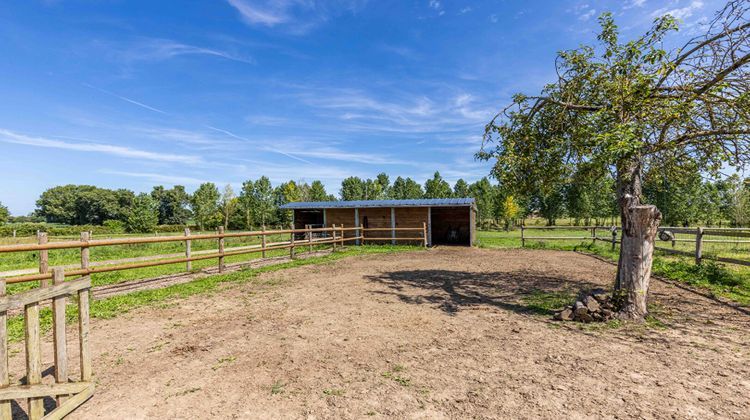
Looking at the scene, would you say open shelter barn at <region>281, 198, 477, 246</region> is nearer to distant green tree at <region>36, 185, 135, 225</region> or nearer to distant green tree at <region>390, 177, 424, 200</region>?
distant green tree at <region>390, 177, 424, 200</region>

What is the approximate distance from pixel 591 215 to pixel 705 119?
4909 cm

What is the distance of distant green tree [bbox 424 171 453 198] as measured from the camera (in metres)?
57.7

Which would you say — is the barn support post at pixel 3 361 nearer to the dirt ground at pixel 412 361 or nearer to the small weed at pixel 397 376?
the dirt ground at pixel 412 361

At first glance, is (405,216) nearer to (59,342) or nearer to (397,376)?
(397,376)

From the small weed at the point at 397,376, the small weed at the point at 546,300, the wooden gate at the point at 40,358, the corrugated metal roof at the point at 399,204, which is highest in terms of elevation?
the corrugated metal roof at the point at 399,204

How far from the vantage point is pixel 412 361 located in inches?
149

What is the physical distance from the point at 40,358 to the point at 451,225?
2086 cm

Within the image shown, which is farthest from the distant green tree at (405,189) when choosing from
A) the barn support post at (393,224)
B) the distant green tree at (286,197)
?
the barn support post at (393,224)

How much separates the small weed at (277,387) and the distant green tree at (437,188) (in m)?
54.7

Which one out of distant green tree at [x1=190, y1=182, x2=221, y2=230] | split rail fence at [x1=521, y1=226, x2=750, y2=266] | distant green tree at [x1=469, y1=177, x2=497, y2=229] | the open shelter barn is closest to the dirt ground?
split rail fence at [x1=521, y1=226, x2=750, y2=266]

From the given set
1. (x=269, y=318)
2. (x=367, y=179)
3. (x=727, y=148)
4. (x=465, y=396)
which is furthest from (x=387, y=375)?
(x=367, y=179)

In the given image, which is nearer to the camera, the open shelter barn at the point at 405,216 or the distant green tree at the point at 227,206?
the open shelter barn at the point at 405,216

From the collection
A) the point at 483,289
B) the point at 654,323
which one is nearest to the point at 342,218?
the point at 483,289

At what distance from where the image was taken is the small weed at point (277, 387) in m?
3.12
